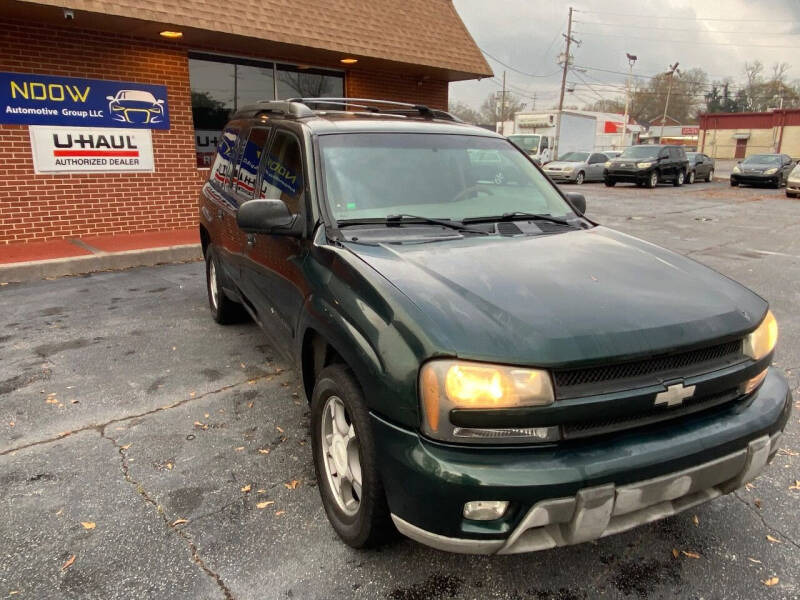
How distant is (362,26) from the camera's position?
412 inches

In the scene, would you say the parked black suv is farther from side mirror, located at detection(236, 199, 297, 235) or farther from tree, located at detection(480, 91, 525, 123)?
tree, located at detection(480, 91, 525, 123)

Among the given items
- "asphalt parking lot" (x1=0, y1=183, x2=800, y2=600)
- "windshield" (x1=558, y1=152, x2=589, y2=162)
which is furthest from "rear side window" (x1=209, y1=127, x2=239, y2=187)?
"windshield" (x1=558, y1=152, x2=589, y2=162)

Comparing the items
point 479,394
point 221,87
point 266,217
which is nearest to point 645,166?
point 221,87

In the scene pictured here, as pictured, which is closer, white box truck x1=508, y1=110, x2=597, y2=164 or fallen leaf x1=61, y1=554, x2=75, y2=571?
fallen leaf x1=61, y1=554, x2=75, y2=571

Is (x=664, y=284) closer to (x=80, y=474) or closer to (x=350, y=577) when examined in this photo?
(x=350, y=577)

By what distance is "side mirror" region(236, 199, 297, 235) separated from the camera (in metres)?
2.96

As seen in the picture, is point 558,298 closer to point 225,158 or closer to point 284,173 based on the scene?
point 284,173

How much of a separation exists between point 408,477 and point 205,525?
49.3 inches

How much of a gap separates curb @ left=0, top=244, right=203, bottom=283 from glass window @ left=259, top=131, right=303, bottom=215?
5.07 m

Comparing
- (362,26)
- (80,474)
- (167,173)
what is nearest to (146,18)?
(167,173)

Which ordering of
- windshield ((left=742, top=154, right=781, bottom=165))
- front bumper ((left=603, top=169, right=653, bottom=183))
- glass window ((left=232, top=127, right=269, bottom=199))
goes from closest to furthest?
glass window ((left=232, top=127, right=269, bottom=199))
front bumper ((left=603, top=169, right=653, bottom=183))
windshield ((left=742, top=154, right=781, bottom=165))

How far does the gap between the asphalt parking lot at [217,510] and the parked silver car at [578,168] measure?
2127 cm

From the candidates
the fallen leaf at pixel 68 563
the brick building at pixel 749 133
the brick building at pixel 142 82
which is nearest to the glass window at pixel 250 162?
the fallen leaf at pixel 68 563

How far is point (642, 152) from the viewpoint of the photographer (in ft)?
81.2
